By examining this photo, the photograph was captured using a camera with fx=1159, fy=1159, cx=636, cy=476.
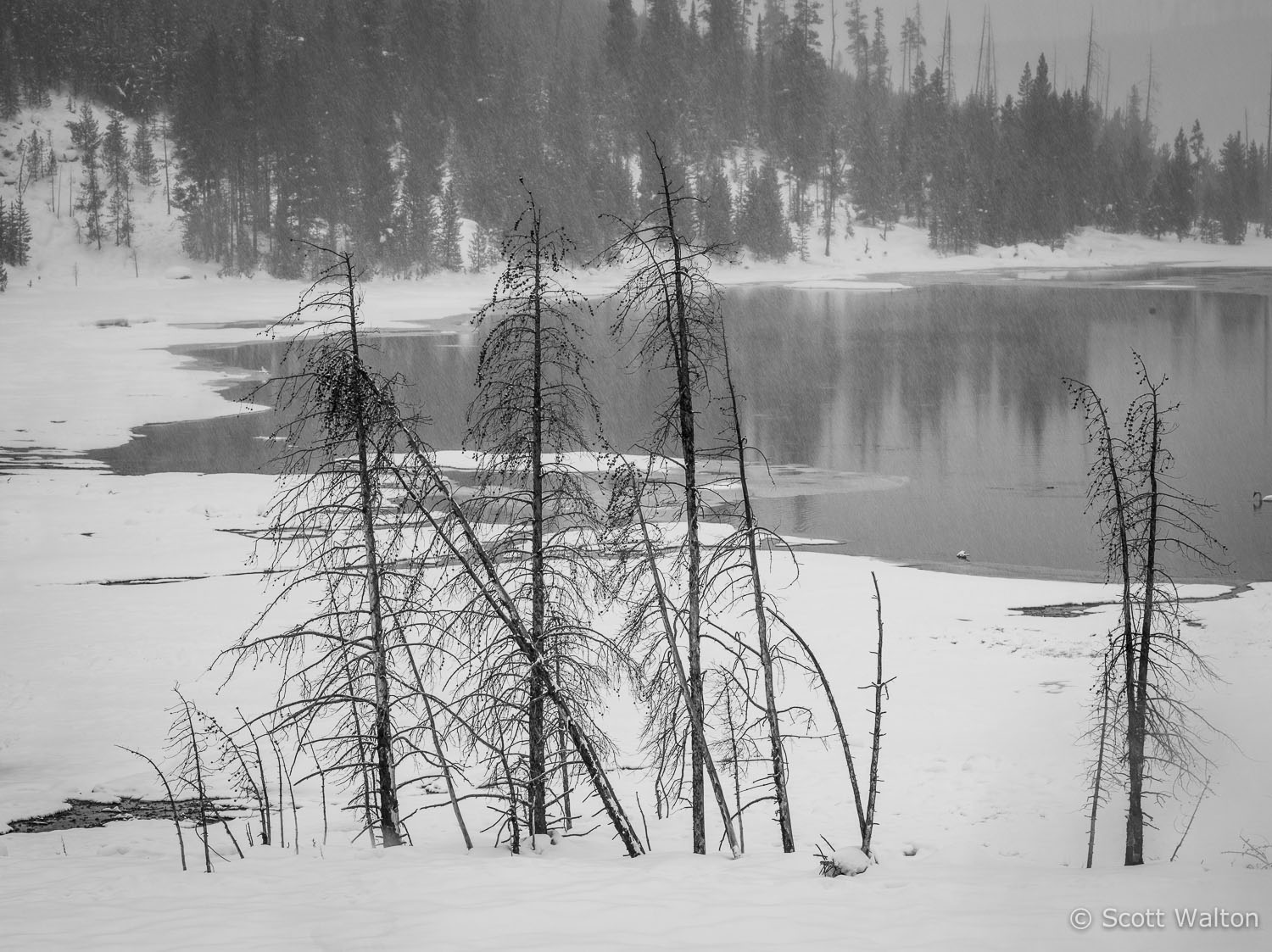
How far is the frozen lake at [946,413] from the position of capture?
2781cm

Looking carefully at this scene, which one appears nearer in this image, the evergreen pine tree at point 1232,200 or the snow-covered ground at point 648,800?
the snow-covered ground at point 648,800

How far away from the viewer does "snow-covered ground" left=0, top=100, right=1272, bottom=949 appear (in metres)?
8.73

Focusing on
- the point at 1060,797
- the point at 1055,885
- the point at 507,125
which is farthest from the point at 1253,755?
the point at 507,125

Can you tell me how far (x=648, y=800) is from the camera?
1514cm

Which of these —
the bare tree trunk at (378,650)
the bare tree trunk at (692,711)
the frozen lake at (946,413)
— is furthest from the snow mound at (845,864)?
the frozen lake at (946,413)

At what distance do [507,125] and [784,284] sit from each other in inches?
1615

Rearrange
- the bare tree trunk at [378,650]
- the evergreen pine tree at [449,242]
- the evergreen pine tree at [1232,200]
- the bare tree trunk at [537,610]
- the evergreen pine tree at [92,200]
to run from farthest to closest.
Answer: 1. the evergreen pine tree at [1232,200]
2. the evergreen pine tree at [449,242]
3. the evergreen pine tree at [92,200]
4. the bare tree trunk at [537,610]
5. the bare tree trunk at [378,650]

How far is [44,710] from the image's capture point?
1678cm

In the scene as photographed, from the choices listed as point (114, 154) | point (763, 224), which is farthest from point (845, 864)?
point (114, 154)

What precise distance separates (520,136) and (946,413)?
89.6 m

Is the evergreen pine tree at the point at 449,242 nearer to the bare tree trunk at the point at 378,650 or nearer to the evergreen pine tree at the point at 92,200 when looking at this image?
the evergreen pine tree at the point at 92,200

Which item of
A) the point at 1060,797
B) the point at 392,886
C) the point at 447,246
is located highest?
the point at 447,246

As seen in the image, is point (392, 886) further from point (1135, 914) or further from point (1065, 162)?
point (1065, 162)

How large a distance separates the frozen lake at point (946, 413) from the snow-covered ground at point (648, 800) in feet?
13.6
